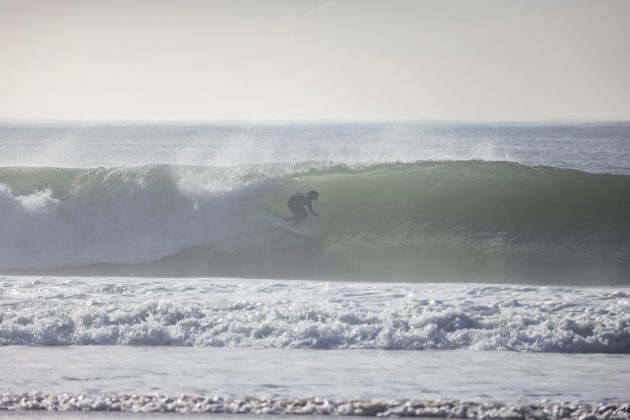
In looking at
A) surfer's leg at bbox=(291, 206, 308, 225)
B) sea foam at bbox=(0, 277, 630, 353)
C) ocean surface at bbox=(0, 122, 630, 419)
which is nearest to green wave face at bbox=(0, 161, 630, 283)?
ocean surface at bbox=(0, 122, 630, 419)

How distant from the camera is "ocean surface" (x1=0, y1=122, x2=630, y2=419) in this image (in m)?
8.26

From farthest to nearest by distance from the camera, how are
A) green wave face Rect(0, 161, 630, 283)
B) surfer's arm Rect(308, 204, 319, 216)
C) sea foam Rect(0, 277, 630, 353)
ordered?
surfer's arm Rect(308, 204, 319, 216)
green wave face Rect(0, 161, 630, 283)
sea foam Rect(0, 277, 630, 353)

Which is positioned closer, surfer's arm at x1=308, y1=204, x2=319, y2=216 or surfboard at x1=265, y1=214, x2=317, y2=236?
surfboard at x1=265, y1=214, x2=317, y2=236

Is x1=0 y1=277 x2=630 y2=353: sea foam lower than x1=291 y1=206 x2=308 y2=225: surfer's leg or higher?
lower

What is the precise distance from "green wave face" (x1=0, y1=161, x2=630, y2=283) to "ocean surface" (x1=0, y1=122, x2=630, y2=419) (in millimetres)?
54

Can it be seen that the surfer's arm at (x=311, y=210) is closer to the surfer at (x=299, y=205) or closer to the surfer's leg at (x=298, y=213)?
the surfer at (x=299, y=205)

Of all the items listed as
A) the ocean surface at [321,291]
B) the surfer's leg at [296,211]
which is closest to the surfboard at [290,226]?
the ocean surface at [321,291]

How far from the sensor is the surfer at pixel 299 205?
19766mm

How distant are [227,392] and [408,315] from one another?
3.56 m

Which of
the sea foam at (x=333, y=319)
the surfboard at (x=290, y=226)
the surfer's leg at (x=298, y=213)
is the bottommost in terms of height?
the sea foam at (x=333, y=319)

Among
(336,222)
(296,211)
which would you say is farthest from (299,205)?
(336,222)

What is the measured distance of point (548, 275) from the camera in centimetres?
1553

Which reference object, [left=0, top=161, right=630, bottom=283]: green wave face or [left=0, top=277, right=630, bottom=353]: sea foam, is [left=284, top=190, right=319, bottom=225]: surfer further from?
[left=0, top=277, right=630, bottom=353]: sea foam

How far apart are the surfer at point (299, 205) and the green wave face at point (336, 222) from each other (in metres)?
0.21
